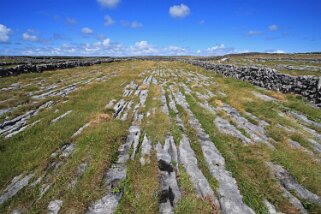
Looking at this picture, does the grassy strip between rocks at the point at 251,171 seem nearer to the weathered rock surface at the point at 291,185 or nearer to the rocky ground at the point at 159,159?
the rocky ground at the point at 159,159

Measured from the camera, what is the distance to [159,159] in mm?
9664

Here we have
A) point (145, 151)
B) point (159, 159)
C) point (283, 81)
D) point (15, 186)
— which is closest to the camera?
point (15, 186)

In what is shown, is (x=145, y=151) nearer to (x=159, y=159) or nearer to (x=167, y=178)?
(x=159, y=159)

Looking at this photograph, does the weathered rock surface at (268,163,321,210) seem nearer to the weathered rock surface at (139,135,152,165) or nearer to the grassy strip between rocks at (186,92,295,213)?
the grassy strip between rocks at (186,92,295,213)

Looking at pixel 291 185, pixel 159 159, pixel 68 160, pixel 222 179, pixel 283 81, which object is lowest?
pixel 291 185

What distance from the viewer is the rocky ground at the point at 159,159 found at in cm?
715

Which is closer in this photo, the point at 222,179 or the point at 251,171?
the point at 222,179

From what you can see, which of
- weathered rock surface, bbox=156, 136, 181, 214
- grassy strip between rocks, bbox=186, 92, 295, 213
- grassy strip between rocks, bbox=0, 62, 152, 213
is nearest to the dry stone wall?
grassy strip between rocks, bbox=186, 92, 295, 213

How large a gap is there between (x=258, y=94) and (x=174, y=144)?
582 inches

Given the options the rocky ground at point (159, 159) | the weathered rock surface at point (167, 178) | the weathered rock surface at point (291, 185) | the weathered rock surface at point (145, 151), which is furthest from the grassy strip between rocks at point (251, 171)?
the weathered rock surface at point (145, 151)

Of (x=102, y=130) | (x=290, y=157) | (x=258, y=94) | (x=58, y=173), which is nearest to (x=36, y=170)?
(x=58, y=173)

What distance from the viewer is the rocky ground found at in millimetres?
7148

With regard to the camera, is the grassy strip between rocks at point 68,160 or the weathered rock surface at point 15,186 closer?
the grassy strip between rocks at point 68,160

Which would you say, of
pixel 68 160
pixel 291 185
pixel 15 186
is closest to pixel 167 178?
pixel 68 160
